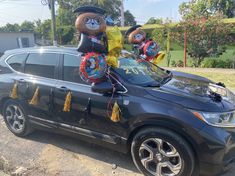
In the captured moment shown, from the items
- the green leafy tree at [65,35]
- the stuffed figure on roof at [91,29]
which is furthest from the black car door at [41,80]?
the green leafy tree at [65,35]

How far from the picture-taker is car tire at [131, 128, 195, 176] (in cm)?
299

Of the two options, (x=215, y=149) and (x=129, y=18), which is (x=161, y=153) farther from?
(x=129, y=18)

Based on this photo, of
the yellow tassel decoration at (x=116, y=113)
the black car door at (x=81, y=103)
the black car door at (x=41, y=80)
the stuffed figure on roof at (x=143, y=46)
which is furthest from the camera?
the stuffed figure on roof at (x=143, y=46)

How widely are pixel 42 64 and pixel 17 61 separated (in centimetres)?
64

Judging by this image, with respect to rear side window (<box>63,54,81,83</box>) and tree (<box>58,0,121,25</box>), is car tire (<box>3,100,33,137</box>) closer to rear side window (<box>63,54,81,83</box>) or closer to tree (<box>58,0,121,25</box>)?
rear side window (<box>63,54,81,83</box>)

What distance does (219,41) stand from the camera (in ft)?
38.2

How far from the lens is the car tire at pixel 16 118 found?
14.7 feet

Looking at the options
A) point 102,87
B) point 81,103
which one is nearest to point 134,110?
point 102,87

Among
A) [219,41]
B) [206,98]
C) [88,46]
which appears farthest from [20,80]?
[219,41]

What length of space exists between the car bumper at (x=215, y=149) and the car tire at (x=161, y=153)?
0.13 m

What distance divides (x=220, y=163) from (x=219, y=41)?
977 cm

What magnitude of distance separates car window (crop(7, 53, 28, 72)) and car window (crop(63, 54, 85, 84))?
97cm

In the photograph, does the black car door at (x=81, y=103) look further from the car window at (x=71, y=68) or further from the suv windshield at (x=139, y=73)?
the suv windshield at (x=139, y=73)

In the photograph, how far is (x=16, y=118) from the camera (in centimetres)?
462
